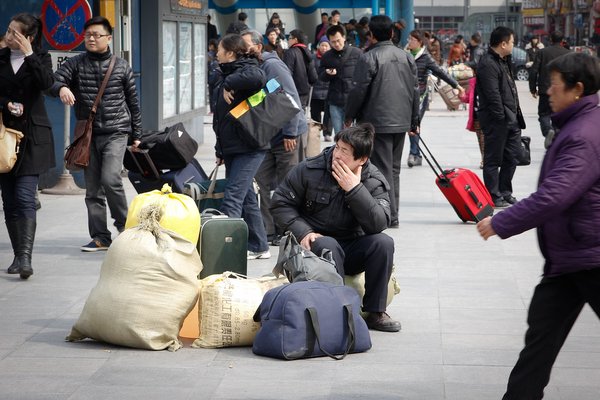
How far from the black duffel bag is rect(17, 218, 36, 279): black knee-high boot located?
1.11 meters

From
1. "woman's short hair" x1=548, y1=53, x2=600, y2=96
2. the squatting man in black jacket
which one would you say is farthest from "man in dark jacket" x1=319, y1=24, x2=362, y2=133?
"woman's short hair" x1=548, y1=53, x2=600, y2=96

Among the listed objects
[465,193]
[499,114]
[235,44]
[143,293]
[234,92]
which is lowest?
[465,193]

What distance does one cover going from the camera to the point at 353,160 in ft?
21.2

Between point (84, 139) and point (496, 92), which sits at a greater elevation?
point (496, 92)

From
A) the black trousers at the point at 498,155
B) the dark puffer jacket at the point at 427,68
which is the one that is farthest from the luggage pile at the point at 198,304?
the dark puffer jacket at the point at 427,68

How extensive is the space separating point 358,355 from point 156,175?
3108mm

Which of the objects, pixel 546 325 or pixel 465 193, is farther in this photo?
pixel 465 193

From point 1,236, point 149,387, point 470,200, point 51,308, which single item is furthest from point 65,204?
point 149,387

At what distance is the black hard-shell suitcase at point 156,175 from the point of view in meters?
8.77

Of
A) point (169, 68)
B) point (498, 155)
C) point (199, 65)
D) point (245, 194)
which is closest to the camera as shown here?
point (245, 194)

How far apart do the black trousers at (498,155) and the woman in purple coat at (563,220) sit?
688cm

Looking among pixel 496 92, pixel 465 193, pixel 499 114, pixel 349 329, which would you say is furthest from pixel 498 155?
pixel 349 329

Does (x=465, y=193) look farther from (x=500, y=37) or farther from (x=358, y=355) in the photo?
(x=358, y=355)

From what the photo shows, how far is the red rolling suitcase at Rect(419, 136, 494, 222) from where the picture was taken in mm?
10383
